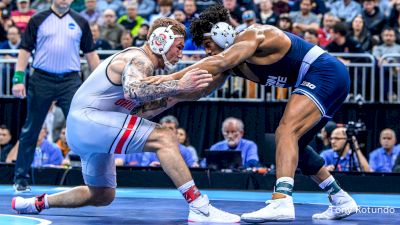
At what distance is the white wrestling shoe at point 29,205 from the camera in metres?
6.93

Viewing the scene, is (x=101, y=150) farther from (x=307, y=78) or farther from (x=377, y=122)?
(x=377, y=122)

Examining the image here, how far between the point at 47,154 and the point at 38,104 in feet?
7.45

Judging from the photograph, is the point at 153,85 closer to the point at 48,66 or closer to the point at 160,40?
the point at 160,40

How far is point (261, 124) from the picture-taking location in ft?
40.4

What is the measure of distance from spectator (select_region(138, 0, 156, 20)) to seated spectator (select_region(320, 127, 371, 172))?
4925 millimetres

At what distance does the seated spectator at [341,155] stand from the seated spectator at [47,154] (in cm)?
320

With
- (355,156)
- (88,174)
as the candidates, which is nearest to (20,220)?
(88,174)

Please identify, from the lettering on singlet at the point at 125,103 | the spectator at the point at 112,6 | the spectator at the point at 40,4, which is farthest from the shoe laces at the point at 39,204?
the spectator at the point at 40,4

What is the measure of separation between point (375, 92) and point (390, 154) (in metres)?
1.26

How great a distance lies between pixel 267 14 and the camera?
13797mm

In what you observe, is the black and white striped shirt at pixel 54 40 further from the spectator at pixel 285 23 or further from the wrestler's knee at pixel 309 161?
the spectator at pixel 285 23

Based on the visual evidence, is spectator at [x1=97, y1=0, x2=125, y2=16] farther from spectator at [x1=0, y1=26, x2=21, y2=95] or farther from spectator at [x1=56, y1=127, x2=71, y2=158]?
spectator at [x1=56, y1=127, x2=71, y2=158]

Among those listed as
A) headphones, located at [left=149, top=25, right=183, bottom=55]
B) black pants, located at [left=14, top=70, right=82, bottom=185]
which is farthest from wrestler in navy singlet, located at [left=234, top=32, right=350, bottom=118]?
black pants, located at [left=14, top=70, right=82, bottom=185]

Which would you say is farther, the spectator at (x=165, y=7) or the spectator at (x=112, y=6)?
the spectator at (x=112, y=6)
